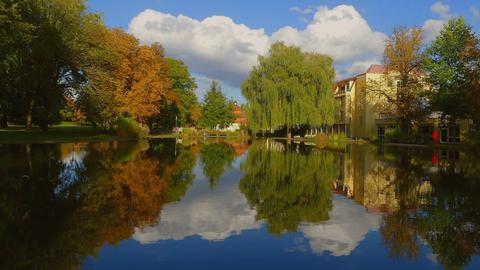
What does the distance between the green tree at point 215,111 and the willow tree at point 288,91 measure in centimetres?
4417

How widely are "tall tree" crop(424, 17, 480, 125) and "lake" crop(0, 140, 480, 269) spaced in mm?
30914

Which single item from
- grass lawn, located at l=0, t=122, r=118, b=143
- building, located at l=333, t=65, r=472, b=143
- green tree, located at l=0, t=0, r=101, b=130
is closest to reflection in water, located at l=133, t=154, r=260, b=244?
grass lawn, located at l=0, t=122, r=118, b=143

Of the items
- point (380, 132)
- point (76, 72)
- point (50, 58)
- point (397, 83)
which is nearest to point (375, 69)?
point (380, 132)

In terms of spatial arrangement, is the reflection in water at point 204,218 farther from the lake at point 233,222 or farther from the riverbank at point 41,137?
the riverbank at point 41,137

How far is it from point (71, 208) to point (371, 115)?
57524 mm

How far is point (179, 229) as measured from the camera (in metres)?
7.85

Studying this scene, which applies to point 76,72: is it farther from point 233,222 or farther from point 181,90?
point 233,222

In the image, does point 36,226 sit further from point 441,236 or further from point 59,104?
point 59,104

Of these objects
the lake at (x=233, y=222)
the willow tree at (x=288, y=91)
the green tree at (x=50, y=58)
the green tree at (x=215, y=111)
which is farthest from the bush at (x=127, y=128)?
the green tree at (x=215, y=111)

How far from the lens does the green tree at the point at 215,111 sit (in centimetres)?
10106

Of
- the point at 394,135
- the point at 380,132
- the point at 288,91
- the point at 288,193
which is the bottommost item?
the point at 288,193

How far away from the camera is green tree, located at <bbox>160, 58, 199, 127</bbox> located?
258 feet

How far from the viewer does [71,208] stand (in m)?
9.16

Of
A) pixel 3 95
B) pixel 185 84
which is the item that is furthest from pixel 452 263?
pixel 185 84
